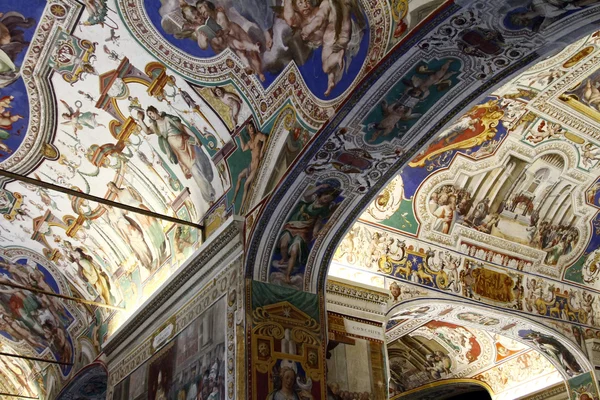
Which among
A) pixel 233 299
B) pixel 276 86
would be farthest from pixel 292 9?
pixel 233 299

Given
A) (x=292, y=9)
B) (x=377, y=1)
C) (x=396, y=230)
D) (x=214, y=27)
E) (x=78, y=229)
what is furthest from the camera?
(x=78, y=229)

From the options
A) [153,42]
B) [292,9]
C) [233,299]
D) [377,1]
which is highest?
[153,42]

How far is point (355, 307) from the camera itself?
1181 cm

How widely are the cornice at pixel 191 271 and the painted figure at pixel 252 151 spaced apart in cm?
50

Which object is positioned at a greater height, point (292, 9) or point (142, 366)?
point (292, 9)

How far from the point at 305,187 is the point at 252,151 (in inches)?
49.3

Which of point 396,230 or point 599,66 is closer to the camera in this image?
point 599,66

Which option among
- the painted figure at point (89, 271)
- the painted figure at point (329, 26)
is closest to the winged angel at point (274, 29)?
the painted figure at point (329, 26)

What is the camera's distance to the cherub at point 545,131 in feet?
42.2

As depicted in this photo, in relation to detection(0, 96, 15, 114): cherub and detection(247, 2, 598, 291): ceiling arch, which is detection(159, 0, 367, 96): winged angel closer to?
detection(247, 2, 598, 291): ceiling arch

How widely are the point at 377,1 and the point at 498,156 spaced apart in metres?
6.04

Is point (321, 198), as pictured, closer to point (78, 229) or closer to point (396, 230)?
point (396, 230)

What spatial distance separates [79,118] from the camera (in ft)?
38.7

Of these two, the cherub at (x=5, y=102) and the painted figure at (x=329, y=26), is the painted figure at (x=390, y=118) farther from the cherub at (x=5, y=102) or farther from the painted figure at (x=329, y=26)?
the cherub at (x=5, y=102)
